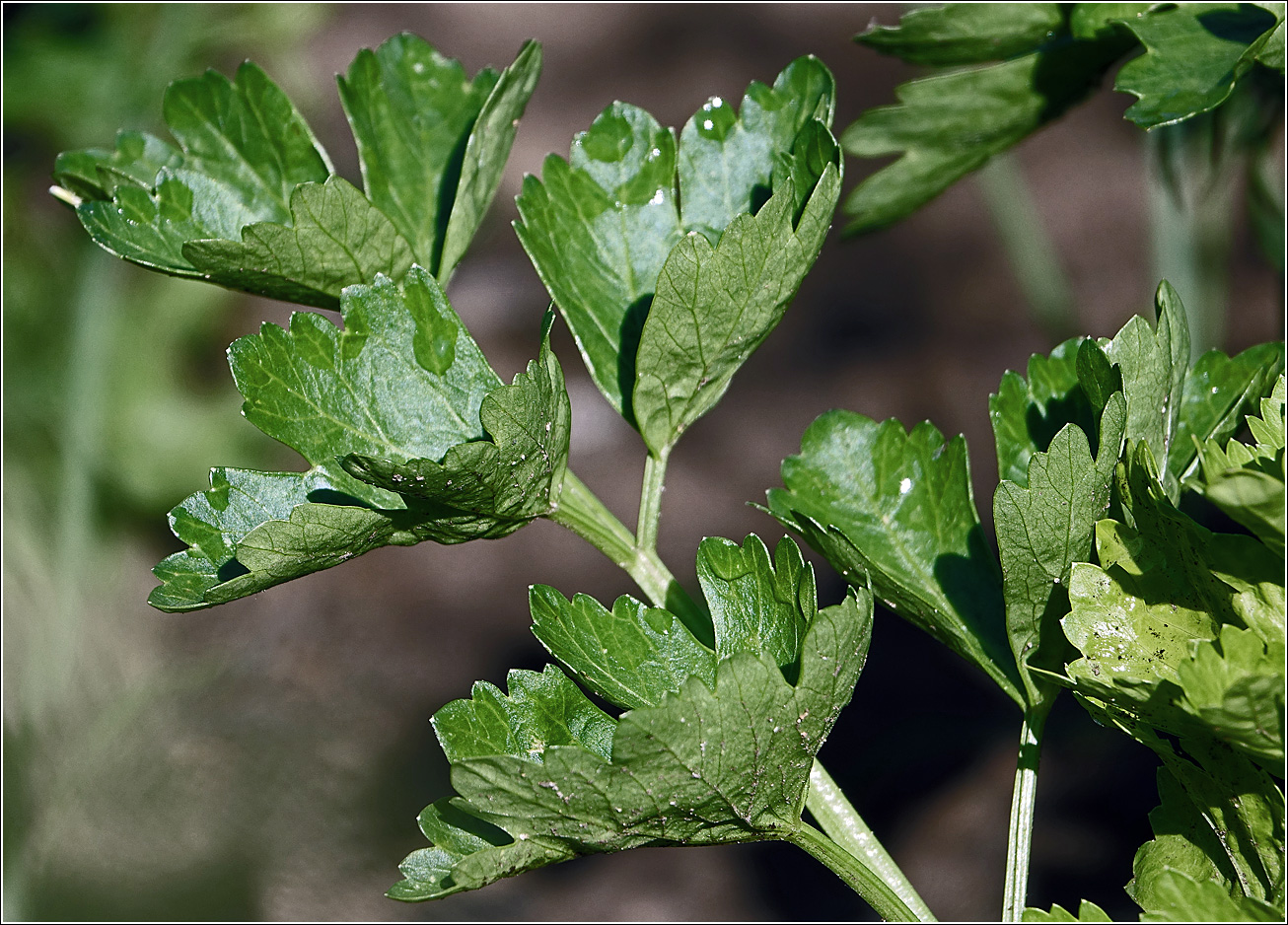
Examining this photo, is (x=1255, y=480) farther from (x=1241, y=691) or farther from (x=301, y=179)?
(x=301, y=179)

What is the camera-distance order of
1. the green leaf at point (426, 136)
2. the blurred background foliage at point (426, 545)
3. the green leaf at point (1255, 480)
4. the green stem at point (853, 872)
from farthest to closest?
the blurred background foliage at point (426, 545) → the green leaf at point (426, 136) → the green stem at point (853, 872) → the green leaf at point (1255, 480)

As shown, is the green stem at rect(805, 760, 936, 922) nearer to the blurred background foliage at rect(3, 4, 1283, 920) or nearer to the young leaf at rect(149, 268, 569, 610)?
the young leaf at rect(149, 268, 569, 610)

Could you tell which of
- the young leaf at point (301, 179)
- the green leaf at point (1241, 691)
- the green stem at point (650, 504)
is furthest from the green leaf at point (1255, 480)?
the young leaf at point (301, 179)

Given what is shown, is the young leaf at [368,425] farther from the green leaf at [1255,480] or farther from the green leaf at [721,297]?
the green leaf at [1255,480]

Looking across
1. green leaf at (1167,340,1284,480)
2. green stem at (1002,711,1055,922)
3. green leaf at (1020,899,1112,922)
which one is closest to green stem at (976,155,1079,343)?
green leaf at (1167,340,1284,480)

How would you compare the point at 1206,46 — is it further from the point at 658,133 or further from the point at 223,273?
the point at 223,273

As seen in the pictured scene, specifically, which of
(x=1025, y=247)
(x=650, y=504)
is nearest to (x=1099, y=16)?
(x=650, y=504)
